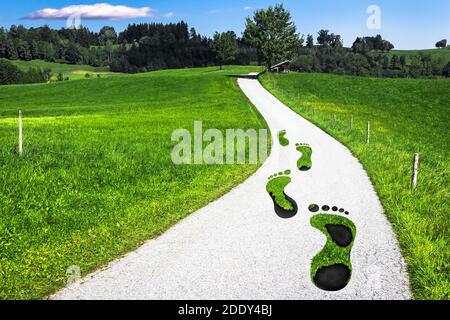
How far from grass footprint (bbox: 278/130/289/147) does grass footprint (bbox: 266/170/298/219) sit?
698 cm

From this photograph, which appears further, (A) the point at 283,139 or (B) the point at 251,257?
(A) the point at 283,139

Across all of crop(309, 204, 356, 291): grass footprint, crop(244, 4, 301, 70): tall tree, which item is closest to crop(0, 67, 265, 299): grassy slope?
crop(309, 204, 356, 291): grass footprint

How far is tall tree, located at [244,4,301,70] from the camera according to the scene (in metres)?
77.9

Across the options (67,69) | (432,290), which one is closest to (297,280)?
(432,290)

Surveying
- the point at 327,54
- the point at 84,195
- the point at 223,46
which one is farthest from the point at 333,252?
the point at 327,54

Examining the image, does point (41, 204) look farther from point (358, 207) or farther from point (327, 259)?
point (358, 207)

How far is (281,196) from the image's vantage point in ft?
44.2

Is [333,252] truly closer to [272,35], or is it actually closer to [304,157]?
[304,157]

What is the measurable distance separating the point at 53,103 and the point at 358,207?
55.5 m

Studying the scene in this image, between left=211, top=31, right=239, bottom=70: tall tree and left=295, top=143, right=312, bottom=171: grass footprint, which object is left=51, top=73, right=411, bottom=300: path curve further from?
left=211, top=31, right=239, bottom=70: tall tree

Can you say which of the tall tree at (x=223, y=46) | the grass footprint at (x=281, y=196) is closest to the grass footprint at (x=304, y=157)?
the grass footprint at (x=281, y=196)

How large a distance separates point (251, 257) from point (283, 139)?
16.9 metres

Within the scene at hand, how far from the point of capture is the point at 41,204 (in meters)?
11.5

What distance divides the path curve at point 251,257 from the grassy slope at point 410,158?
→ 39 cm
